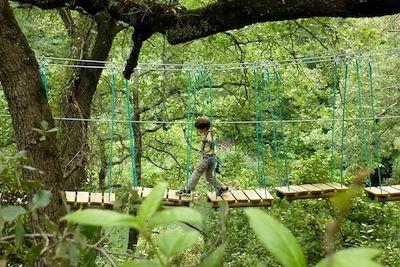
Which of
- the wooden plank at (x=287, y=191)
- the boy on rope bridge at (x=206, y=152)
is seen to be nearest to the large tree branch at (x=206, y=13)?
the boy on rope bridge at (x=206, y=152)

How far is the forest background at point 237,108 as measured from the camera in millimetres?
5566

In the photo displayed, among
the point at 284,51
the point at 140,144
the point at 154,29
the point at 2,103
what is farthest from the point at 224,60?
the point at 154,29

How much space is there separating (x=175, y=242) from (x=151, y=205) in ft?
0.10

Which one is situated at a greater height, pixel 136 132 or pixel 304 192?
pixel 136 132

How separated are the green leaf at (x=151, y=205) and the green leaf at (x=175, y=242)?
0.02 metres

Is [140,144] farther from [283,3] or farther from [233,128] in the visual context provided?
[283,3]

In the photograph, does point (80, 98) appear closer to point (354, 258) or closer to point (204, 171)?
point (204, 171)

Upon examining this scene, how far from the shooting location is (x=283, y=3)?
8.49 ft

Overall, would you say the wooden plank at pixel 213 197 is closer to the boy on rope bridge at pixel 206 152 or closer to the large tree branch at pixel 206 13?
the boy on rope bridge at pixel 206 152

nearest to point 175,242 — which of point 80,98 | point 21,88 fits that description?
point 21,88

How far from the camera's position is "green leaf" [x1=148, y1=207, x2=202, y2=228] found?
1.16ft

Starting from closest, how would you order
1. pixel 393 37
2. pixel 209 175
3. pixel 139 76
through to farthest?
pixel 209 175 < pixel 139 76 < pixel 393 37

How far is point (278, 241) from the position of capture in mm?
334

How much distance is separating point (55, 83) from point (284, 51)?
2.85 metres
